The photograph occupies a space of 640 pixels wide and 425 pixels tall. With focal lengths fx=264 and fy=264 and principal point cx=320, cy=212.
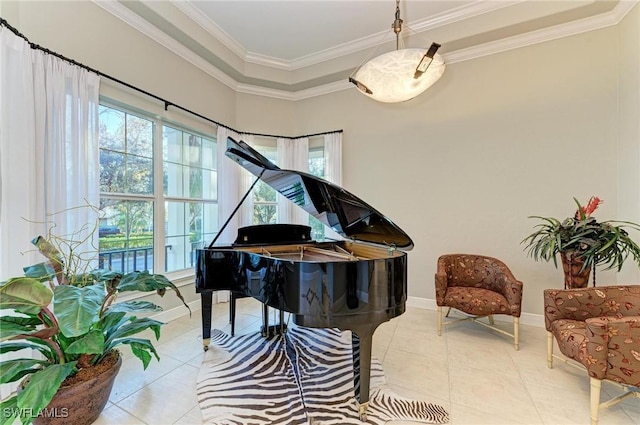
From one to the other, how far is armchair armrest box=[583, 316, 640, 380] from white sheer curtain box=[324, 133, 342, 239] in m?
2.97

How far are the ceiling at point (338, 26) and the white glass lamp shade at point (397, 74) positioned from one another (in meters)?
1.07

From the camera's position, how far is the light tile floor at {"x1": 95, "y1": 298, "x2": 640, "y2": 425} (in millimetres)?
1656

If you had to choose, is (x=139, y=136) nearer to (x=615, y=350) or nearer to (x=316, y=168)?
(x=316, y=168)

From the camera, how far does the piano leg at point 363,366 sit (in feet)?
5.18

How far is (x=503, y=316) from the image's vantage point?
313 centimetres

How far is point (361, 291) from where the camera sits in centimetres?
157

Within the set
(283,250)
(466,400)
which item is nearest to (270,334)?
(283,250)

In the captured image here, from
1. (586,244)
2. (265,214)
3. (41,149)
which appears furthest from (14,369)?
(586,244)

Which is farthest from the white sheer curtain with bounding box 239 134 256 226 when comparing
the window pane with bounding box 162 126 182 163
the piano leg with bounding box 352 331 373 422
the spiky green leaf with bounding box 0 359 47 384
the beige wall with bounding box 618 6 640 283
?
the beige wall with bounding box 618 6 640 283

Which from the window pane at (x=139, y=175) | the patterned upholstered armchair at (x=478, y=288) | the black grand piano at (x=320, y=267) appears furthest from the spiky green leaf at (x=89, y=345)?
the patterned upholstered armchair at (x=478, y=288)

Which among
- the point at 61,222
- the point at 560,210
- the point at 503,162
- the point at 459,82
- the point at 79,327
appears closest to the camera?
the point at 79,327

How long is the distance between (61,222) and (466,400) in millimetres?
3268

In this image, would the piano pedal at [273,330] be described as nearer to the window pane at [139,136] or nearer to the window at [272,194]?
the window at [272,194]

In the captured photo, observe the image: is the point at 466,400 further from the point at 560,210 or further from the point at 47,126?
the point at 47,126
